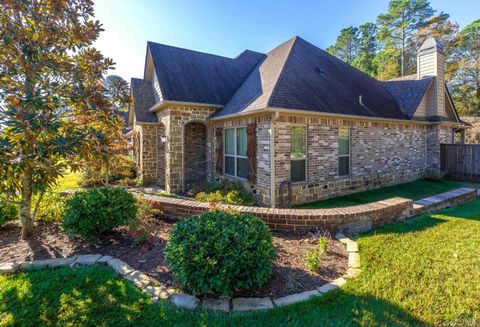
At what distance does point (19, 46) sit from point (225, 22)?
1019cm

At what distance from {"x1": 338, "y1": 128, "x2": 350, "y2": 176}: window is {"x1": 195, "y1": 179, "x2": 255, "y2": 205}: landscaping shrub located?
3612 mm

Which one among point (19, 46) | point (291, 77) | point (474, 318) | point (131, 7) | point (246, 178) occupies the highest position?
point (131, 7)

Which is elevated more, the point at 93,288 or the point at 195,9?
the point at 195,9

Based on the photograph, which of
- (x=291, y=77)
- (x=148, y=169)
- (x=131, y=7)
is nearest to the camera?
(x=131, y=7)

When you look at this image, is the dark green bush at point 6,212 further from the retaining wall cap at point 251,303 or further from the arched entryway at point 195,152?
the arched entryway at point 195,152

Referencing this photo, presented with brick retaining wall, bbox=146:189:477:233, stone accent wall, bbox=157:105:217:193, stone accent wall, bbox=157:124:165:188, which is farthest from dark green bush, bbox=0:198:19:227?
stone accent wall, bbox=157:124:165:188

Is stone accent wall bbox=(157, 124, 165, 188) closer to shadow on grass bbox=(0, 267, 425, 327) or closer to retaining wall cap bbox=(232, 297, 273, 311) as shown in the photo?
shadow on grass bbox=(0, 267, 425, 327)

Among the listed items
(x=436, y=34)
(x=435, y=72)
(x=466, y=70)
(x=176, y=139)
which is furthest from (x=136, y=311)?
(x=436, y=34)

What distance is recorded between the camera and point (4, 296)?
9.65 ft

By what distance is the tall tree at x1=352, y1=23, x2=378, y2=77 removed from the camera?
31.4m

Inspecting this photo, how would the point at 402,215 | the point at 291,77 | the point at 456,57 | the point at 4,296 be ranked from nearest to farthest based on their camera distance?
the point at 4,296, the point at 402,215, the point at 291,77, the point at 456,57

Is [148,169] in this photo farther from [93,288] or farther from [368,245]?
[368,245]

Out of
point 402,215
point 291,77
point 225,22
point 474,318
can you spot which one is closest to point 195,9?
point 225,22

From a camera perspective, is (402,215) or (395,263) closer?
(395,263)
